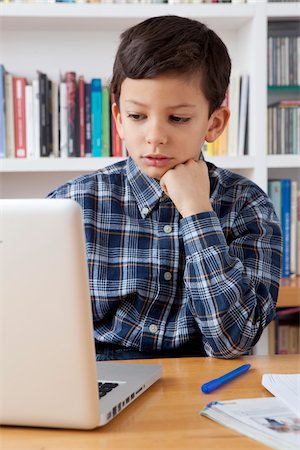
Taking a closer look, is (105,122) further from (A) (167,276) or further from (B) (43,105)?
(A) (167,276)

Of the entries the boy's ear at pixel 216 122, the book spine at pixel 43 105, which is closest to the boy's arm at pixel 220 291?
the boy's ear at pixel 216 122

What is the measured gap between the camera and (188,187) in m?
1.26

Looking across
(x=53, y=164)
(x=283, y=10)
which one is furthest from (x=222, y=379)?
(x=283, y=10)

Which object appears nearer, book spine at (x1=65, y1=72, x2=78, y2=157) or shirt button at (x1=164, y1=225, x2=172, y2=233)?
shirt button at (x1=164, y1=225, x2=172, y2=233)

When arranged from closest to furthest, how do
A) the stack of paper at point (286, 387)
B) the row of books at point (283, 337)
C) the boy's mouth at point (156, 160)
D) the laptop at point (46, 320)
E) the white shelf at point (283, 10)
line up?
the laptop at point (46, 320)
the stack of paper at point (286, 387)
the boy's mouth at point (156, 160)
the white shelf at point (283, 10)
the row of books at point (283, 337)

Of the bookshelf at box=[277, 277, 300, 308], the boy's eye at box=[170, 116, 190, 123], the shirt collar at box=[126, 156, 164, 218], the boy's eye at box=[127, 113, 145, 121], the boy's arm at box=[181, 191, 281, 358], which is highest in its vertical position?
the boy's eye at box=[127, 113, 145, 121]

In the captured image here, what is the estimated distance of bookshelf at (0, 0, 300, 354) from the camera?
236 cm

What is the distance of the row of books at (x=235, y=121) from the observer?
96.6 inches

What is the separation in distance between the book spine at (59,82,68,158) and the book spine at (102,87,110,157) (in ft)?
0.42

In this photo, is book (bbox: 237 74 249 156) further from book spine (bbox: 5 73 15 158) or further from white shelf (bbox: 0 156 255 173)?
book spine (bbox: 5 73 15 158)

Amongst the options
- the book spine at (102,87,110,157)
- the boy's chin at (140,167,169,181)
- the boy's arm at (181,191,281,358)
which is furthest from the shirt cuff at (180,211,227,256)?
the book spine at (102,87,110,157)

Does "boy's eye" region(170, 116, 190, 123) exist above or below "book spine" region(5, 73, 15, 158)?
below

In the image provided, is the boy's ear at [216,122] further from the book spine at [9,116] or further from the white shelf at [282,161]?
the book spine at [9,116]

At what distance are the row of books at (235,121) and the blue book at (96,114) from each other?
378mm
